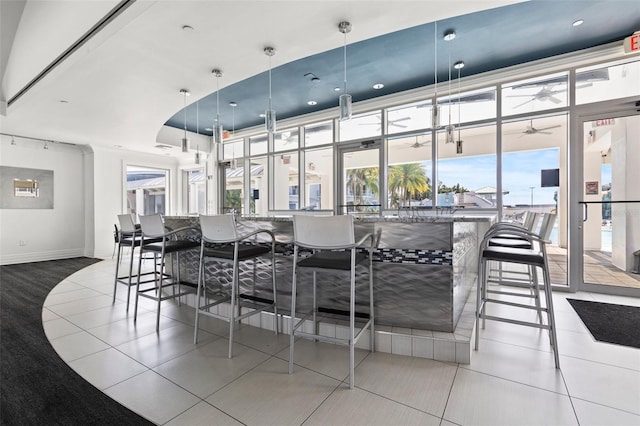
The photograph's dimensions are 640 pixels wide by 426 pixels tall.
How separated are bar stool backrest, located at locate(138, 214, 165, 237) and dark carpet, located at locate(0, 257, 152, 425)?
4.04ft

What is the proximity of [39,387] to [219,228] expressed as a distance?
1500 millimetres

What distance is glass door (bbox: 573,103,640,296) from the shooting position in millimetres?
3666

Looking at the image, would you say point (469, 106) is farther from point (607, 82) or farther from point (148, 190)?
point (148, 190)

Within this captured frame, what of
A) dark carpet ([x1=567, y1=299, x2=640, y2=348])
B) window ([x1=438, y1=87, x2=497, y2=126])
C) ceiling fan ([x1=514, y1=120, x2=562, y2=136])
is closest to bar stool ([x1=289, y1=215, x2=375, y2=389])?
dark carpet ([x1=567, y1=299, x2=640, y2=348])

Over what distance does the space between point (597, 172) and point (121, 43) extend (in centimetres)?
588

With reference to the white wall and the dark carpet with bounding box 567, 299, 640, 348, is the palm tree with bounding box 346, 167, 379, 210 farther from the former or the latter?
the white wall

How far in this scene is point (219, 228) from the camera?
2412 millimetres

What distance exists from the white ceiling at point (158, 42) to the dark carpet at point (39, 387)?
9.33 feet

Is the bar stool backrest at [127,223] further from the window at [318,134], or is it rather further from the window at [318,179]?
the window at [318,134]

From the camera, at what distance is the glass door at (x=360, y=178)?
18.3ft

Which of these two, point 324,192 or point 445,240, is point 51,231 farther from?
point 445,240

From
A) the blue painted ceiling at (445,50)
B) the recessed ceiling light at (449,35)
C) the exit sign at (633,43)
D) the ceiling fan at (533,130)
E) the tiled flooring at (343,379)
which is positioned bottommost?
the tiled flooring at (343,379)

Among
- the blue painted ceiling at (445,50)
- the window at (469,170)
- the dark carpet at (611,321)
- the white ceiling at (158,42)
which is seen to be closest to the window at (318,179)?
the blue painted ceiling at (445,50)

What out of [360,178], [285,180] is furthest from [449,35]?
[285,180]
